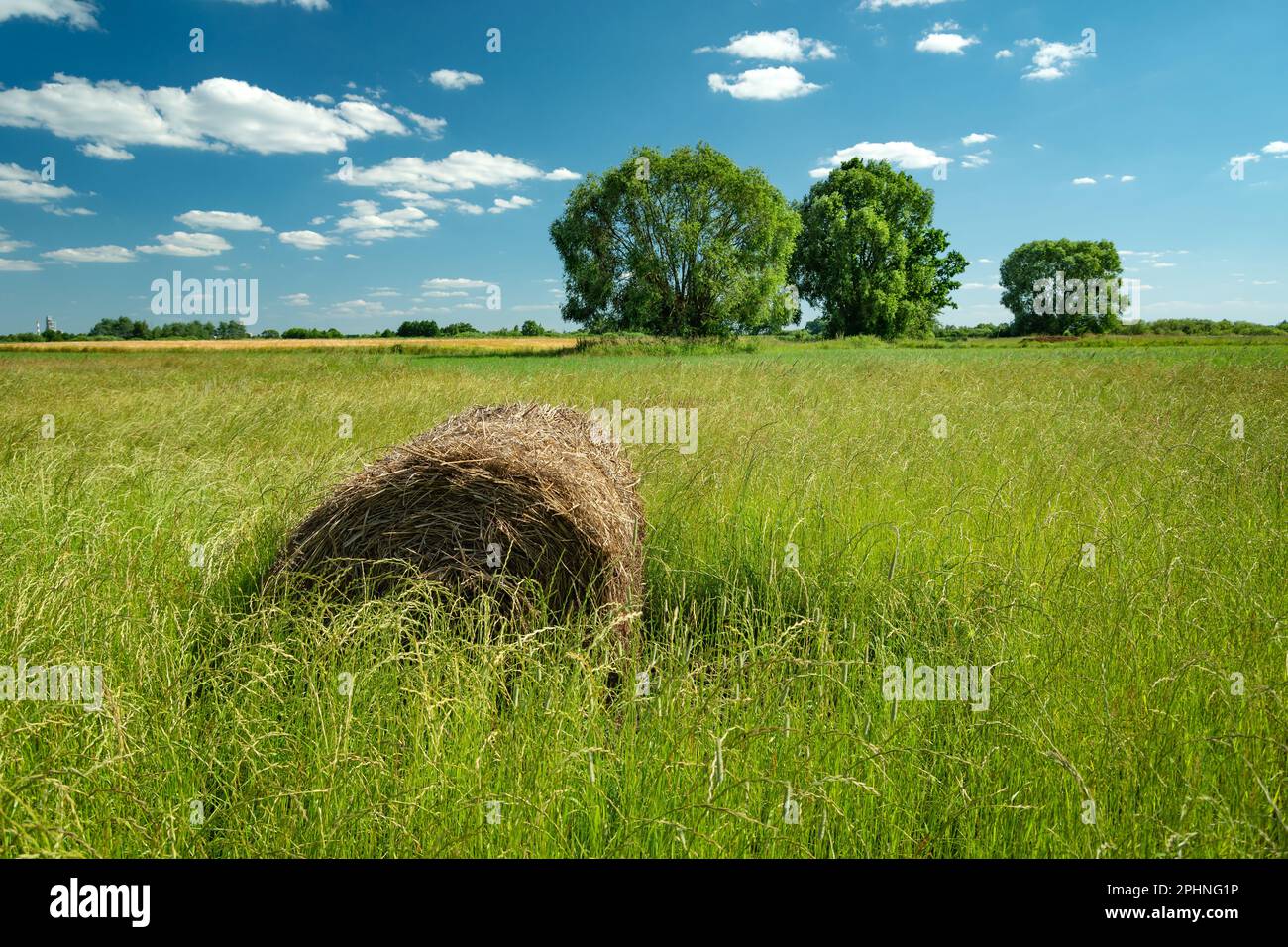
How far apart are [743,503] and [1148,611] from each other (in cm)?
270

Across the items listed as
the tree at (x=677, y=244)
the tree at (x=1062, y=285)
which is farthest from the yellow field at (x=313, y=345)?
the tree at (x=1062, y=285)

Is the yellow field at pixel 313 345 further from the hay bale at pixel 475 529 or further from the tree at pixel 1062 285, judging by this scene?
the tree at pixel 1062 285

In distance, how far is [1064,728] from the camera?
2.75m

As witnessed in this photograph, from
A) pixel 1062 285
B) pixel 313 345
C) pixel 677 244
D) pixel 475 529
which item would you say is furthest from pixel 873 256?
pixel 475 529

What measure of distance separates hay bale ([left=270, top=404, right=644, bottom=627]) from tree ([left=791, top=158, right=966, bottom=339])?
2284 inches

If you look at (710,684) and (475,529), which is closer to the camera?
(710,684)

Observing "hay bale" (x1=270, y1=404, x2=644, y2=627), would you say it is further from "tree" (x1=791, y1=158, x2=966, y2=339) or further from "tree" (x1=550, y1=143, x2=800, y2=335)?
"tree" (x1=791, y1=158, x2=966, y2=339)

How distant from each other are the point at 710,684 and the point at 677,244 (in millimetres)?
48828

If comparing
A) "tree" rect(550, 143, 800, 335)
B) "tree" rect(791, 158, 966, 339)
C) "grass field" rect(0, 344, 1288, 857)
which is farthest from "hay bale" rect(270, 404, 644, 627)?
"tree" rect(791, 158, 966, 339)

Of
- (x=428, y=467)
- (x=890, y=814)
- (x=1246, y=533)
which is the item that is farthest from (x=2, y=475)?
(x=1246, y=533)

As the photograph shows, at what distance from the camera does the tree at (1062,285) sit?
265ft

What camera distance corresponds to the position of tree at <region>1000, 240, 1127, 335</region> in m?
80.6

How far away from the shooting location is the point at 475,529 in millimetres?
3760

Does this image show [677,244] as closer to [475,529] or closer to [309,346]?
[309,346]
